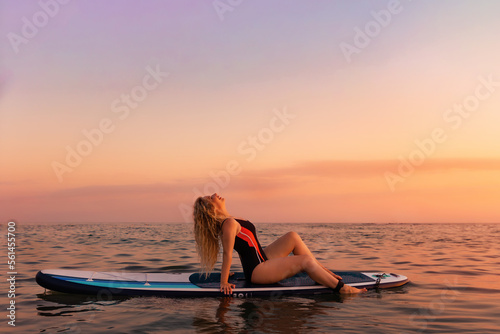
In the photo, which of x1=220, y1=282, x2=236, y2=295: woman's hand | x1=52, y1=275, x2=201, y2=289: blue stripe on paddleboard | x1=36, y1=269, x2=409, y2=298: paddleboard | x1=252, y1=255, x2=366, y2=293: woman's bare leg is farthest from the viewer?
x1=52, y1=275, x2=201, y2=289: blue stripe on paddleboard

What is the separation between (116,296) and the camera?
23.5 ft

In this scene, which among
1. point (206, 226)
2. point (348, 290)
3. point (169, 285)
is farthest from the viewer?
point (169, 285)

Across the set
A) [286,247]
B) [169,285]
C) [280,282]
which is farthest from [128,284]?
[286,247]

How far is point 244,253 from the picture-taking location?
7.04 m

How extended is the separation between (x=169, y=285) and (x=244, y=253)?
4.79 feet

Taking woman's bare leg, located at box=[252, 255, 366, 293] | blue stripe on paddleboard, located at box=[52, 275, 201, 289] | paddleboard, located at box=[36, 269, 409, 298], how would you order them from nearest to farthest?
1. woman's bare leg, located at box=[252, 255, 366, 293]
2. paddleboard, located at box=[36, 269, 409, 298]
3. blue stripe on paddleboard, located at box=[52, 275, 201, 289]

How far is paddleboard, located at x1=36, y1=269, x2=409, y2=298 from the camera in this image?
279 inches

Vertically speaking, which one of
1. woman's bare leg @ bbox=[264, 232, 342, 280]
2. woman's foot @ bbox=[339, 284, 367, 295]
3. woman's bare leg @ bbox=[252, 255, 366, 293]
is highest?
woman's bare leg @ bbox=[264, 232, 342, 280]

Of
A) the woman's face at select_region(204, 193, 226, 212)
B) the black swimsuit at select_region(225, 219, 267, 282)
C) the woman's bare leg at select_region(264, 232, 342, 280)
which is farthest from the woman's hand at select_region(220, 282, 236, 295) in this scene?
the woman's face at select_region(204, 193, 226, 212)

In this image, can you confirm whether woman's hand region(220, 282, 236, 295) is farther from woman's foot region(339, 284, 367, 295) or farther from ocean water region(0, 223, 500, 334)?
woman's foot region(339, 284, 367, 295)

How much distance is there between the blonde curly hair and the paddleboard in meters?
0.57

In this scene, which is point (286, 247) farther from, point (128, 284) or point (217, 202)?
point (128, 284)

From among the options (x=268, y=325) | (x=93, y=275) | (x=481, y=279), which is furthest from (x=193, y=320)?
(x=481, y=279)

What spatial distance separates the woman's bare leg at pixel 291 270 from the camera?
6.97m
